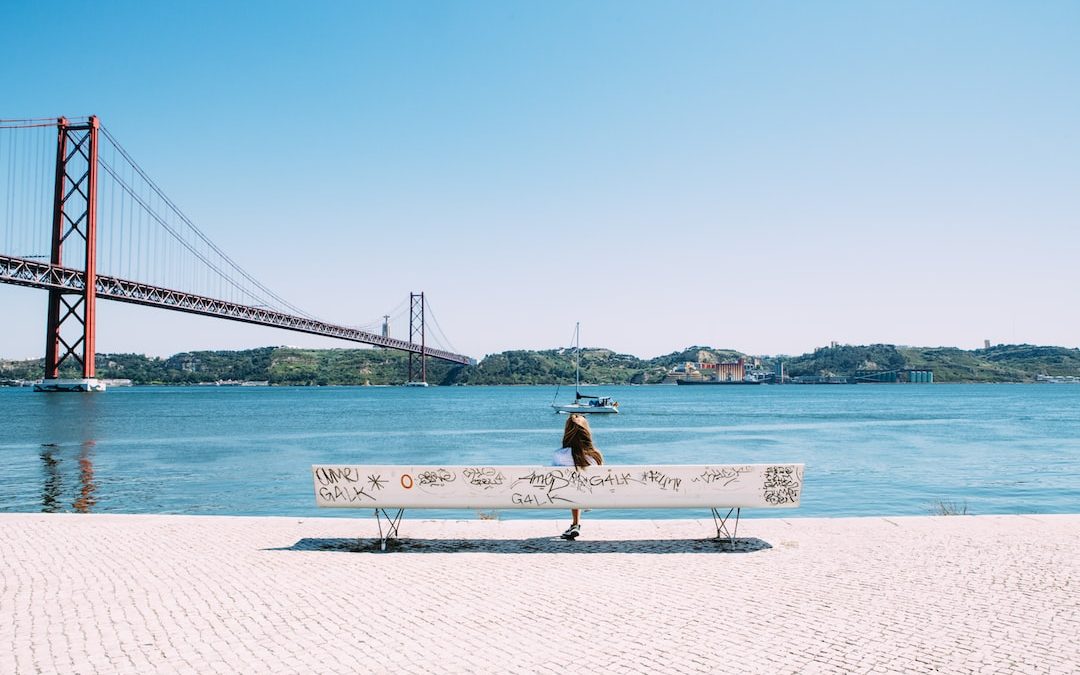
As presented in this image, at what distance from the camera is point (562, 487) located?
23.0 ft

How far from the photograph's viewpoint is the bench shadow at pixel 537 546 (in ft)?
22.8

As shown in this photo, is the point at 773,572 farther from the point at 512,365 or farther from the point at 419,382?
the point at 512,365

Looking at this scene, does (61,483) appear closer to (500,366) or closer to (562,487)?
(562,487)

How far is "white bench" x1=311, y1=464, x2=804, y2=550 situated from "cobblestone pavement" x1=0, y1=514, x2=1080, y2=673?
412mm

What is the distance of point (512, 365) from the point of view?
147125 millimetres

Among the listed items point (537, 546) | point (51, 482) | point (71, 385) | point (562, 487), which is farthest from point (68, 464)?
point (71, 385)

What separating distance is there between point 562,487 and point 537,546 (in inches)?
23.7

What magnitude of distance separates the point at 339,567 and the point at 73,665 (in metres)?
2.42

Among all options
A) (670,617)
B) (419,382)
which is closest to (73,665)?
(670,617)

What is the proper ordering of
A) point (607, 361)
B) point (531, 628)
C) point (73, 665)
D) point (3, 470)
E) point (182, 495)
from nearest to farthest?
point (73, 665) → point (531, 628) → point (182, 495) → point (3, 470) → point (607, 361)

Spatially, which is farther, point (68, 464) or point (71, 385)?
point (71, 385)

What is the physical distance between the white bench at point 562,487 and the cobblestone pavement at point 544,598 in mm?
412

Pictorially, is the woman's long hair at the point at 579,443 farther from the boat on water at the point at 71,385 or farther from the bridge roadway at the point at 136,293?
the boat on water at the point at 71,385

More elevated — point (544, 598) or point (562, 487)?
point (562, 487)
